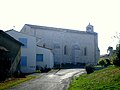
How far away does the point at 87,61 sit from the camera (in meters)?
67.1

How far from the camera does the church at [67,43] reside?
58625 mm

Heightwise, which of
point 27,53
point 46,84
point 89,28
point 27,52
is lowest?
point 46,84

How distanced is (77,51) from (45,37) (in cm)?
1030

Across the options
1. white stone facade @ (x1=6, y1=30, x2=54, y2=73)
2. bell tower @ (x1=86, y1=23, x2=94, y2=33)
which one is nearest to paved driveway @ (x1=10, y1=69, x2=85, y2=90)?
white stone facade @ (x1=6, y1=30, x2=54, y2=73)

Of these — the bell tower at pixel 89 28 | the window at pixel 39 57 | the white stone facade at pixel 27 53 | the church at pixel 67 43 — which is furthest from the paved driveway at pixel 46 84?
the bell tower at pixel 89 28

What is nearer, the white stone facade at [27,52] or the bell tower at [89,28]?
the white stone facade at [27,52]

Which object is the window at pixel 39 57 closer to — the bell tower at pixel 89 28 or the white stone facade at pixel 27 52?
the white stone facade at pixel 27 52

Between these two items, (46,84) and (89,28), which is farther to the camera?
(89,28)

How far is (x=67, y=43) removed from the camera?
6412cm

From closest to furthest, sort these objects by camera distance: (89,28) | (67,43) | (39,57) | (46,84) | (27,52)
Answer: (46,84) < (27,52) < (39,57) < (67,43) < (89,28)

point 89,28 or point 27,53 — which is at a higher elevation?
point 89,28

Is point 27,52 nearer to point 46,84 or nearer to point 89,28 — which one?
point 46,84

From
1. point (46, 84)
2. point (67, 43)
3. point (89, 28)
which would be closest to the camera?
point (46, 84)

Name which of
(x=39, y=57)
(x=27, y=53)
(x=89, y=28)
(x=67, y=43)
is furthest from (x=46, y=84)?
(x=89, y=28)
